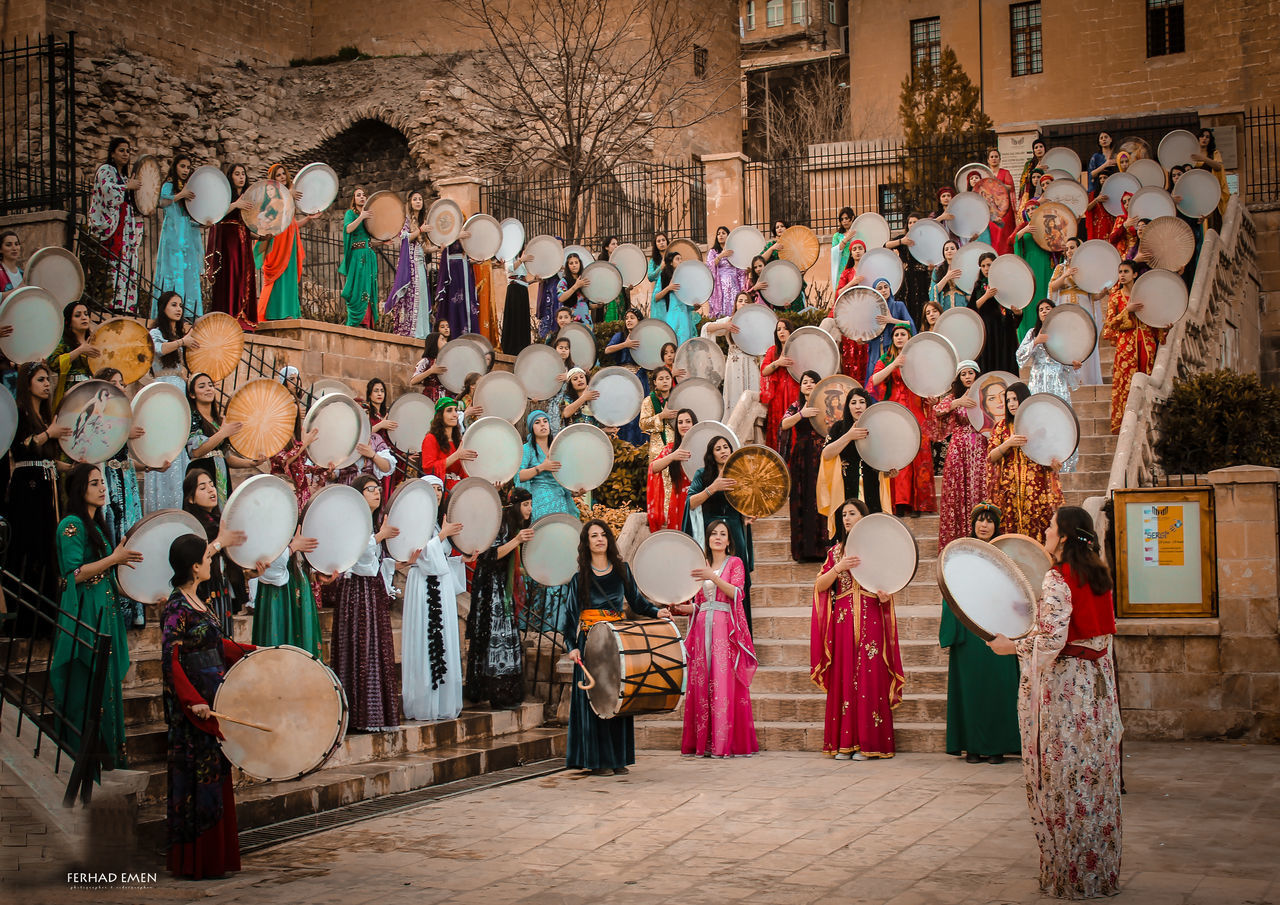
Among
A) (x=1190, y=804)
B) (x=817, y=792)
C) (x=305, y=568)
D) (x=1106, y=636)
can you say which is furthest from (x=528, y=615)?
(x=1106, y=636)

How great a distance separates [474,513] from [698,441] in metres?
2.50

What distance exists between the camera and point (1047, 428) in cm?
1078

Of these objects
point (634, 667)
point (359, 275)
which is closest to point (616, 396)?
point (359, 275)

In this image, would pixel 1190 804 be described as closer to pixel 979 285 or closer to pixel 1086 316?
pixel 1086 316

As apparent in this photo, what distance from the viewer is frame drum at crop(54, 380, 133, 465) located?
826cm

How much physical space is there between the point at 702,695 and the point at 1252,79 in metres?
26.0

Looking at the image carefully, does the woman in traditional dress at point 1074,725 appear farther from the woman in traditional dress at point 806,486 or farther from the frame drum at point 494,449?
the woman in traditional dress at point 806,486

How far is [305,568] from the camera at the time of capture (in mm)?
9148

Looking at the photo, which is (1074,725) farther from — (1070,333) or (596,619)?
(1070,333)

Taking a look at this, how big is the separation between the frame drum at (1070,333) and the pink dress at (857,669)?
4.38 m

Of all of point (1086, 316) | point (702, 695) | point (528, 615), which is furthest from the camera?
point (1086, 316)

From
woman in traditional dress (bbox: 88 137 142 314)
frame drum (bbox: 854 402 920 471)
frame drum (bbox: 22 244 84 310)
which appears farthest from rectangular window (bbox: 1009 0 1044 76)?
frame drum (bbox: 22 244 84 310)

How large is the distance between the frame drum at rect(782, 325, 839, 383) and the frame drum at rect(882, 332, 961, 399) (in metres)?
1.05

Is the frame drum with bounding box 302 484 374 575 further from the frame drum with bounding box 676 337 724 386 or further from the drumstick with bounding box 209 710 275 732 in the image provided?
the frame drum with bounding box 676 337 724 386
